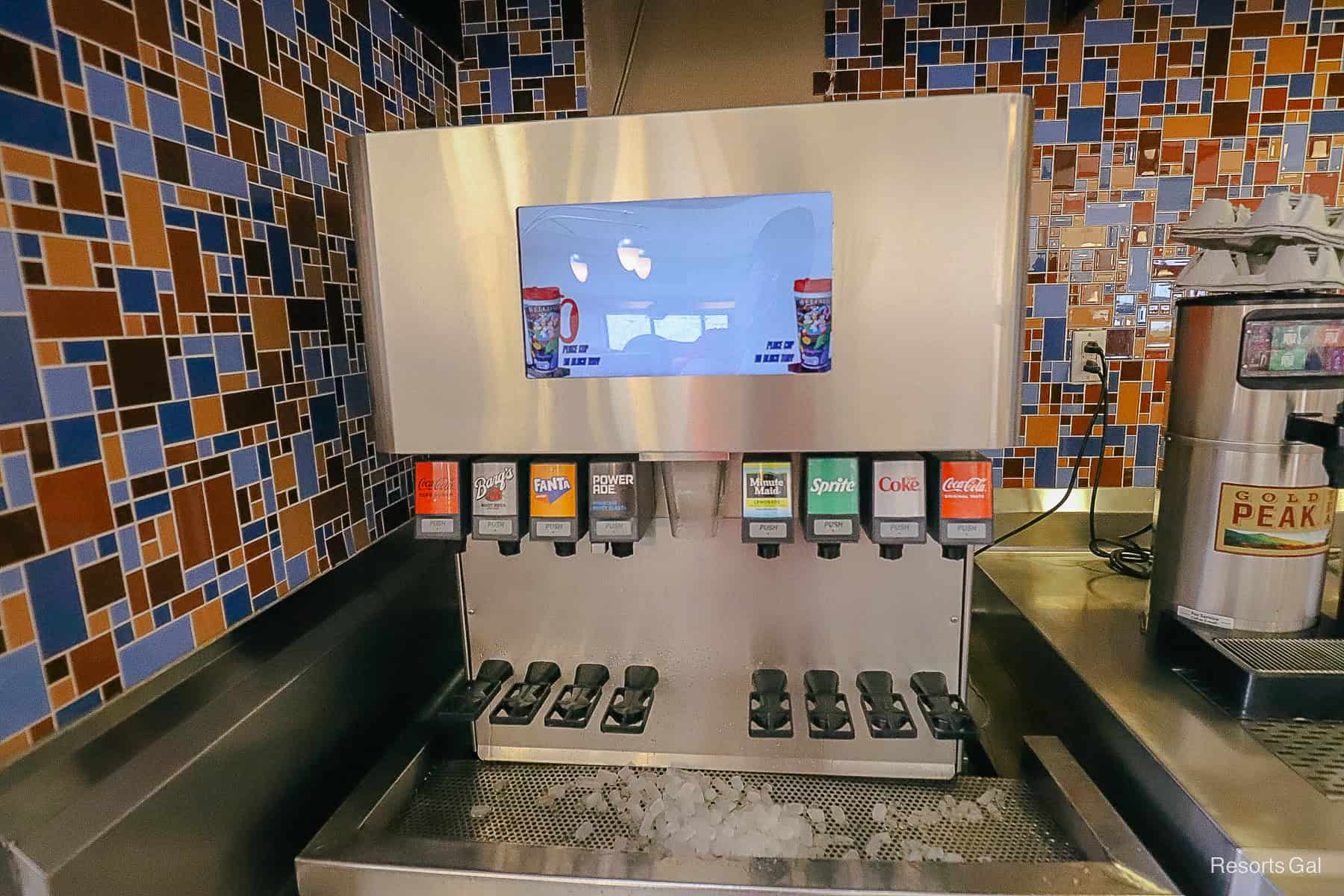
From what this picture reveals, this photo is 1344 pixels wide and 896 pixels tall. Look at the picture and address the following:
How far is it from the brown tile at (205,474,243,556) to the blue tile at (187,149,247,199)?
27cm

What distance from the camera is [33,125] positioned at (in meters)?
0.50

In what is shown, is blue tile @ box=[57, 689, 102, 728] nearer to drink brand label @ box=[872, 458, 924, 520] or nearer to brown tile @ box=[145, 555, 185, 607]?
brown tile @ box=[145, 555, 185, 607]

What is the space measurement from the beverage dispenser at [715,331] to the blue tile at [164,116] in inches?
6.0

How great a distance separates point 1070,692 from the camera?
2.63ft

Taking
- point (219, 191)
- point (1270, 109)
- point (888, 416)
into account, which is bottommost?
point (888, 416)

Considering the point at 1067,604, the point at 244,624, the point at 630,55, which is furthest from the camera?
the point at 630,55

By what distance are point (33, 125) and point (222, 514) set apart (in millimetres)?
331

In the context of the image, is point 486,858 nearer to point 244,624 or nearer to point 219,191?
point 244,624

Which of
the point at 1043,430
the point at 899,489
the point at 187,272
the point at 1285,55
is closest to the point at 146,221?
the point at 187,272

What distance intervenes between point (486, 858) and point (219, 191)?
649mm

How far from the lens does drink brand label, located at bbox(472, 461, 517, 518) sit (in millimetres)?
703

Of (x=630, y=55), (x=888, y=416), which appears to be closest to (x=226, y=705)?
(x=888, y=416)

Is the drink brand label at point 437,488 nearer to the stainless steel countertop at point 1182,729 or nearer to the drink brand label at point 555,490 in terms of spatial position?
the drink brand label at point 555,490

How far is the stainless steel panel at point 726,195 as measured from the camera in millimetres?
613
